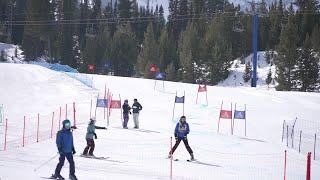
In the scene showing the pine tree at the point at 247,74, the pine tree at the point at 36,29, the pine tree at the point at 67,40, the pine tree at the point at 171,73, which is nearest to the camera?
the pine tree at the point at 247,74

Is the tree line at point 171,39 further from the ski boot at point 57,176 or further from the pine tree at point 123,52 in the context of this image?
the ski boot at point 57,176

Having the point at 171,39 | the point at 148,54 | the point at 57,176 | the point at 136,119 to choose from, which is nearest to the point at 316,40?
the point at 171,39

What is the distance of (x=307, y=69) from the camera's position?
68.6 m

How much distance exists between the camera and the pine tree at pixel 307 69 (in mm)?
68188

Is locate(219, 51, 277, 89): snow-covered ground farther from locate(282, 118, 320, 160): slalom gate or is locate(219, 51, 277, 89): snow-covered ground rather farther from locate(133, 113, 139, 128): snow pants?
locate(133, 113, 139, 128): snow pants

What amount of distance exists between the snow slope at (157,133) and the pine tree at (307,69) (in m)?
25.0

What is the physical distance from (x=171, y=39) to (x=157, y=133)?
216 feet

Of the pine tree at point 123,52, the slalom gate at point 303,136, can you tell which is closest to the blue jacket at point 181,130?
the slalom gate at point 303,136

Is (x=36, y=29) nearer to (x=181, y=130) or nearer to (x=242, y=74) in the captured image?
(x=242, y=74)

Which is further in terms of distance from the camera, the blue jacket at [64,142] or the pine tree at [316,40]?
the pine tree at [316,40]

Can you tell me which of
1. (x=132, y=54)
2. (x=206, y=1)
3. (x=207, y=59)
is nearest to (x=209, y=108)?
(x=207, y=59)

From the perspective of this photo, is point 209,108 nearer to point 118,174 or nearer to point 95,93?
point 95,93

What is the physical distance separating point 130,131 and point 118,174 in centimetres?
1060

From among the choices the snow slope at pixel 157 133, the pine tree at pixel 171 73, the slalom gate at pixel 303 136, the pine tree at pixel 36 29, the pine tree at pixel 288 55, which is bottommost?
A: the slalom gate at pixel 303 136
